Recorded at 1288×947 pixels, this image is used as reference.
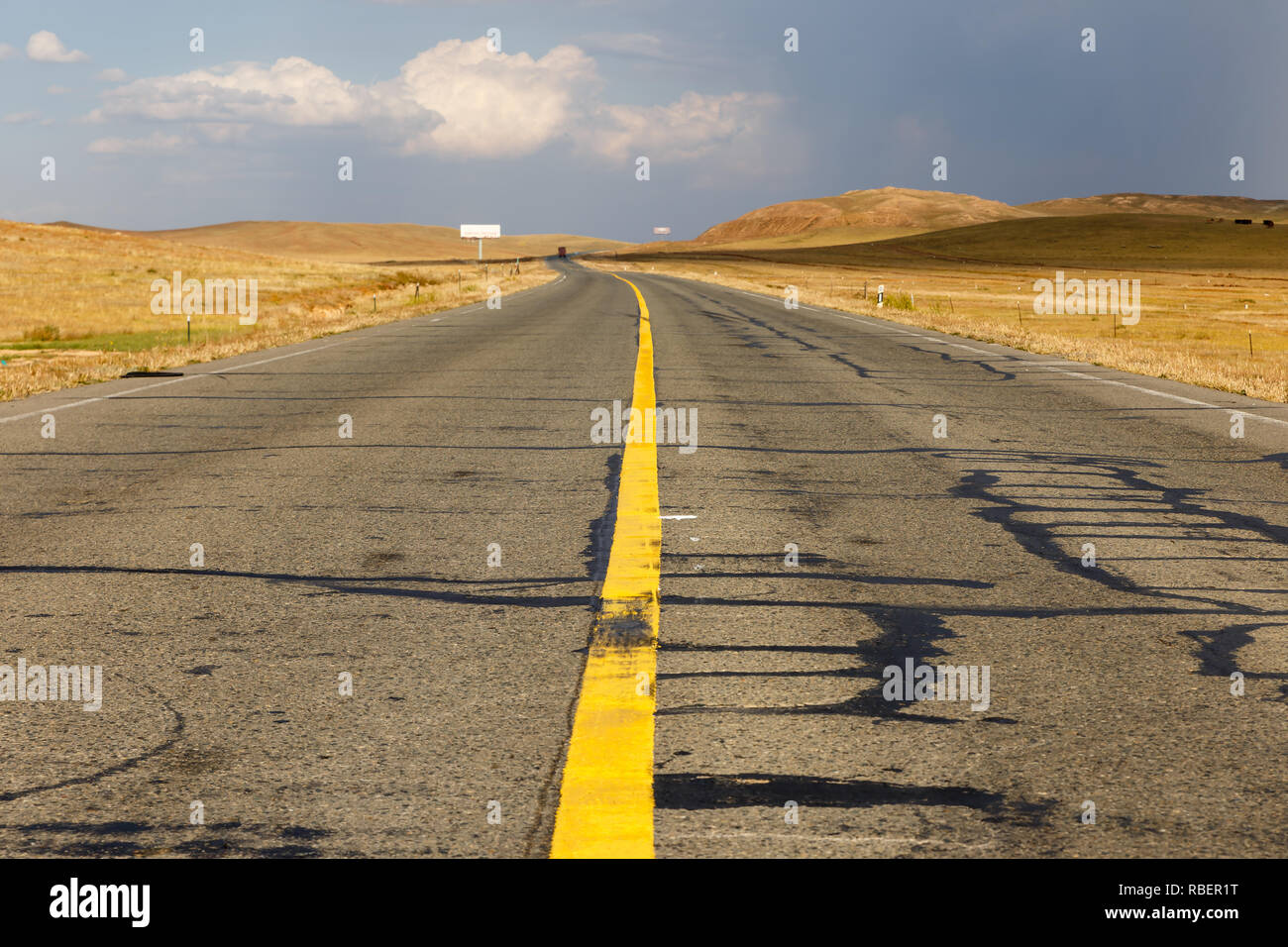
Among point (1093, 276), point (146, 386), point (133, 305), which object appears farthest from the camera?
point (1093, 276)

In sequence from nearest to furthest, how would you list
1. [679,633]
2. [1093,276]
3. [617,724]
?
[617,724] → [679,633] → [1093,276]

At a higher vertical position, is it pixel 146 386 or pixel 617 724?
pixel 146 386

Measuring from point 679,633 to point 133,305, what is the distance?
4488 cm

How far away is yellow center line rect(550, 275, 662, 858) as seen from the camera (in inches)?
106

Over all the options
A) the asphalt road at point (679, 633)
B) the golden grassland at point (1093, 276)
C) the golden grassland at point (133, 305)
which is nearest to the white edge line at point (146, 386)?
the asphalt road at point (679, 633)

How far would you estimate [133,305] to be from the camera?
44.0 m

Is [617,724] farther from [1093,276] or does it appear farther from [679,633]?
[1093,276]

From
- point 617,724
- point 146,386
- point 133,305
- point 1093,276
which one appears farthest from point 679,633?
point 1093,276

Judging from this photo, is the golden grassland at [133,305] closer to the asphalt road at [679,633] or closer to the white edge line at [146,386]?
the white edge line at [146,386]

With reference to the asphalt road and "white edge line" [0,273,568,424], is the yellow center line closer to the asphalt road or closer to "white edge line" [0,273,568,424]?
the asphalt road

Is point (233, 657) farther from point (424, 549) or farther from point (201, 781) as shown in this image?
point (424, 549)

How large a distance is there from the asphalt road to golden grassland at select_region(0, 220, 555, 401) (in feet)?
24.2
